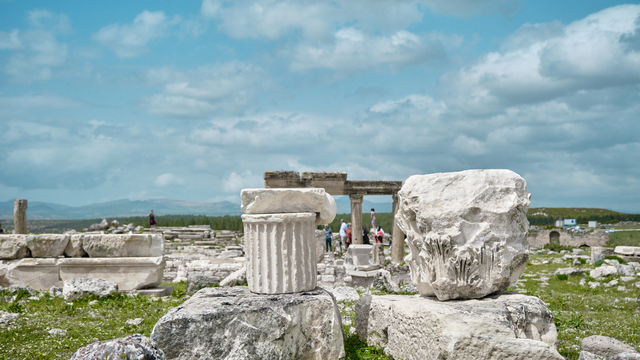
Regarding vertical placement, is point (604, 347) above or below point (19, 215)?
below

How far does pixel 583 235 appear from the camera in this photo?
82.4ft

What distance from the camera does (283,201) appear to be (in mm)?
4809

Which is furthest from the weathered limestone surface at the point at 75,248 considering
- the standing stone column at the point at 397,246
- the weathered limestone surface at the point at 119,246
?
the standing stone column at the point at 397,246

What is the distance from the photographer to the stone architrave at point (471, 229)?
13.9ft

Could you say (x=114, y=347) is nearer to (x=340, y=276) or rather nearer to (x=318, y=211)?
(x=318, y=211)

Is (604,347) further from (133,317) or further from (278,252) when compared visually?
(133,317)

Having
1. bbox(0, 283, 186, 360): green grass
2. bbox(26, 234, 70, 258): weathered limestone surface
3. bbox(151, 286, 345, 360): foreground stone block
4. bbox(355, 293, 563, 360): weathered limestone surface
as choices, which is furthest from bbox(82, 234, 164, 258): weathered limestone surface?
bbox(355, 293, 563, 360): weathered limestone surface

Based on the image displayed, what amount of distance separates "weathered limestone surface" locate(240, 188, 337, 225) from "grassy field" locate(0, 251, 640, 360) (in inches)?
65.0

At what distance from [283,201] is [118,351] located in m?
2.36

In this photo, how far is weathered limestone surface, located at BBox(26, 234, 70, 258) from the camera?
30.8 feet

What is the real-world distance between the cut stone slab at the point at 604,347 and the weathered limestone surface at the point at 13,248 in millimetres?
10284

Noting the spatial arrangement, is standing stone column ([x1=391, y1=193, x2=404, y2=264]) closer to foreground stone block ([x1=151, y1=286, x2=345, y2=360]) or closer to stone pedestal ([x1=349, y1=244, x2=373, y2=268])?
stone pedestal ([x1=349, y1=244, x2=373, y2=268])

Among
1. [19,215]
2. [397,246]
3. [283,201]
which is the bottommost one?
[397,246]

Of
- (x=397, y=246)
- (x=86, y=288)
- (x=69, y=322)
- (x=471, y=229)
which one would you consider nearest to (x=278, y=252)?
(x=471, y=229)
